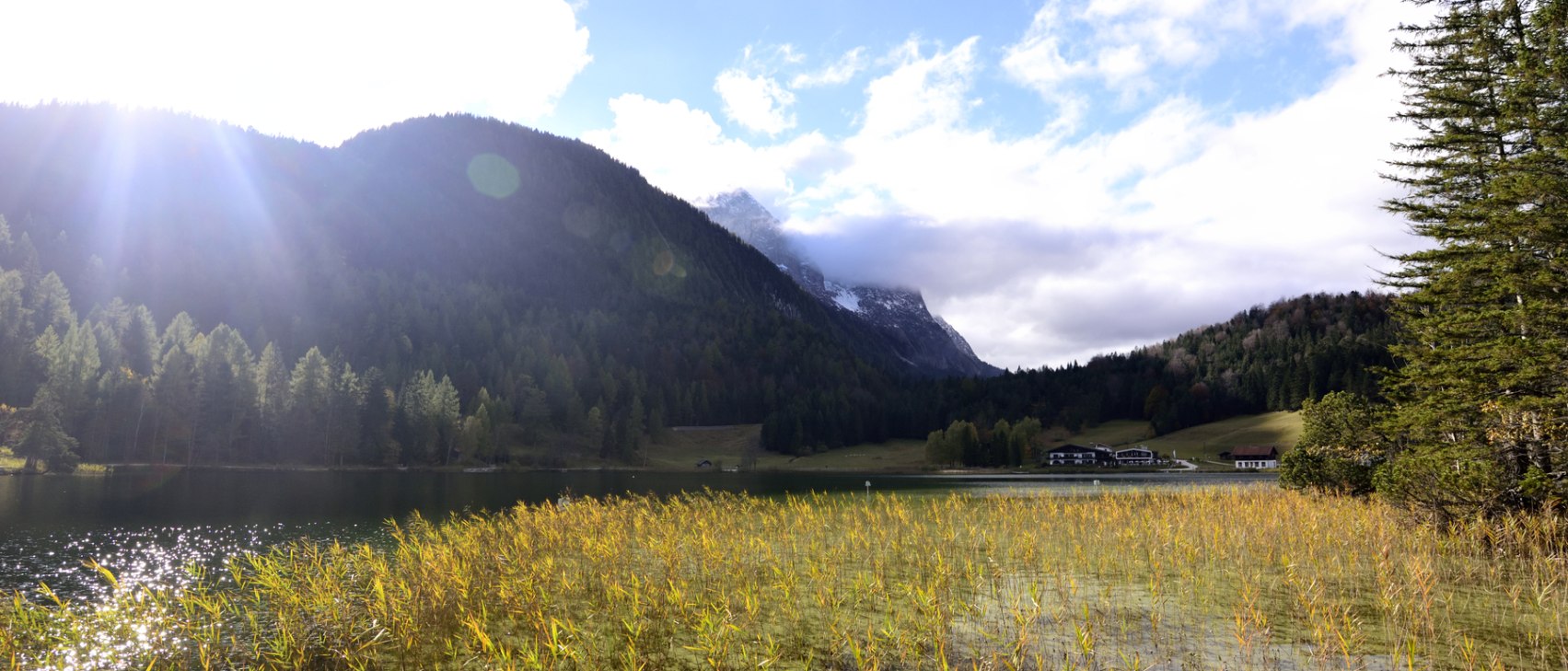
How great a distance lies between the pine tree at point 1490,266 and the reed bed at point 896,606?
2.19m

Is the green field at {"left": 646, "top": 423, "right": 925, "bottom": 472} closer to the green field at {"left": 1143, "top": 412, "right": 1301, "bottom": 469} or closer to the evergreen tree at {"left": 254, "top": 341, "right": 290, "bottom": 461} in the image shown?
the green field at {"left": 1143, "top": 412, "right": 1301, "bottom": 469}

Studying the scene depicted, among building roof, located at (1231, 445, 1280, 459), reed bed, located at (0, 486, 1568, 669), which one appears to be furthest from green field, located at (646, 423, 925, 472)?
reed bed, located at (0, 486, 1568, 669)

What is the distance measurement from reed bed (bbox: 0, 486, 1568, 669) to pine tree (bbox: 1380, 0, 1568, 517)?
7.20ft

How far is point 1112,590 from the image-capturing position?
15.8 metres

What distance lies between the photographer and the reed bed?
37.6 ft

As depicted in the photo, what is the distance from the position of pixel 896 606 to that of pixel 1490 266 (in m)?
20.1

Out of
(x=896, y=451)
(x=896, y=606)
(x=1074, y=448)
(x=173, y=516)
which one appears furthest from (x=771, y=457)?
(x=896, y=606)

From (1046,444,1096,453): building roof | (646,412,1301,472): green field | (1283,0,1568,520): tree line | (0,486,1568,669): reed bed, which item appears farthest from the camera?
(1046,444,1096,453): building roof

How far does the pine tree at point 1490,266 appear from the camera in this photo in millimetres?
19000

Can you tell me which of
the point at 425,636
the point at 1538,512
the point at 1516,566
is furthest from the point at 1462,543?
the point at 425,636

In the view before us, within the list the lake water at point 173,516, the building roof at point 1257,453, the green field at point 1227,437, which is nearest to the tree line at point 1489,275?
the lake water at point 173,516

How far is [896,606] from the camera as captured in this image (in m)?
14.7

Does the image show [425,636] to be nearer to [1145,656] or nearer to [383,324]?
[1145,656]

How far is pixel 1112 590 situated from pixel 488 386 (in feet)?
592
